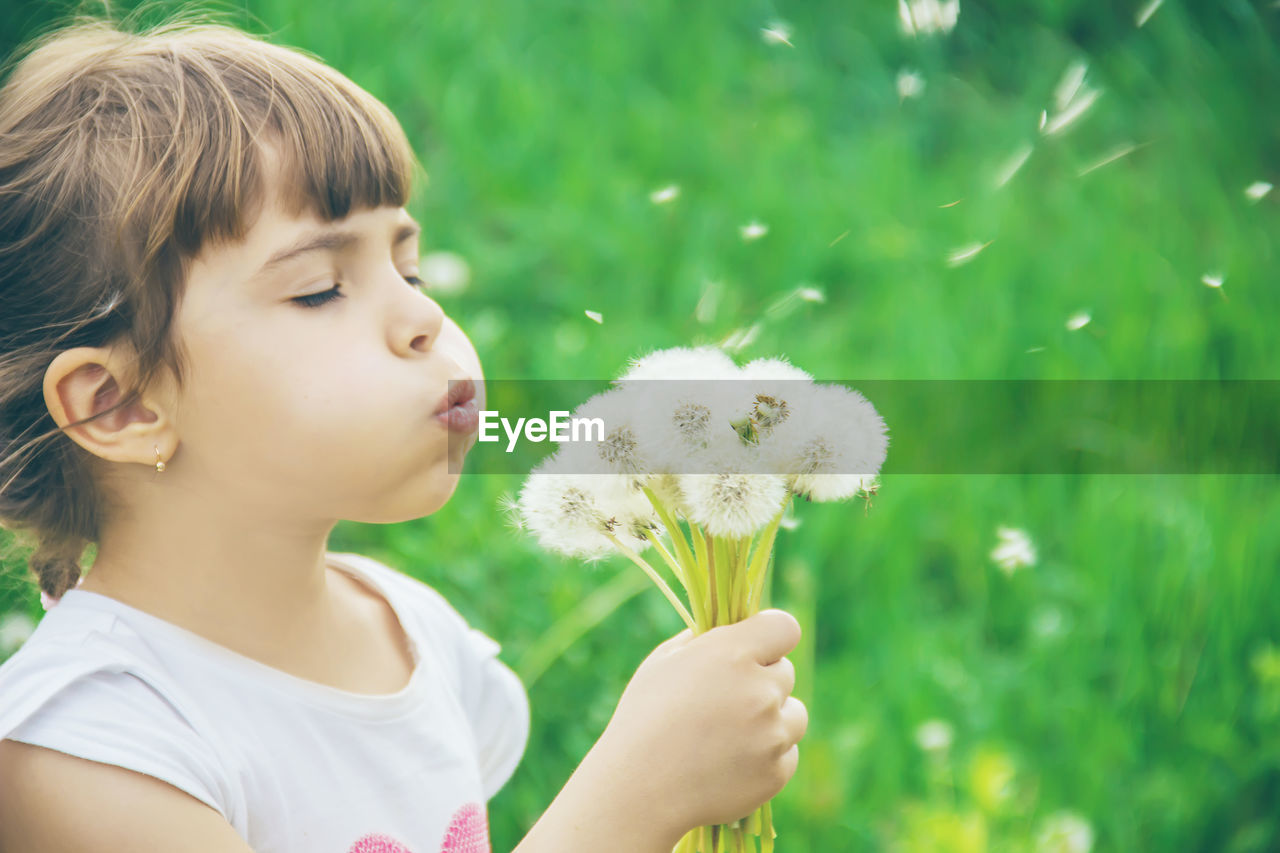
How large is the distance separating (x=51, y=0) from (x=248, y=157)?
711mm

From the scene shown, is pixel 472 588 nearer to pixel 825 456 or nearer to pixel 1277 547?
pixel 825 456

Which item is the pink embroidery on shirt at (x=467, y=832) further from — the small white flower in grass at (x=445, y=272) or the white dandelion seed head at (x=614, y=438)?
the small white flower in grass at (x=445, y=272)

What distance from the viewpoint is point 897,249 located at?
7.15ft

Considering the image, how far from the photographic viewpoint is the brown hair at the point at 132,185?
82cm

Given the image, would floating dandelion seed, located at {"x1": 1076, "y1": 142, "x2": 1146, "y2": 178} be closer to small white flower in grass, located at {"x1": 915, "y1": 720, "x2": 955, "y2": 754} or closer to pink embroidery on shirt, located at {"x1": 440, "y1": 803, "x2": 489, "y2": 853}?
small white flower in grass, located at {"x1": 915, "y1": 720, "x2": 955, "y2": 754}

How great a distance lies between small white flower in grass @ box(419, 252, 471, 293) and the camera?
81.0 inches

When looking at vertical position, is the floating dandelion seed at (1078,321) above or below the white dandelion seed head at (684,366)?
below

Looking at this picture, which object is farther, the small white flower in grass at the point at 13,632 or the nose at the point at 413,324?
the small white flower in grass at the point at 13,632

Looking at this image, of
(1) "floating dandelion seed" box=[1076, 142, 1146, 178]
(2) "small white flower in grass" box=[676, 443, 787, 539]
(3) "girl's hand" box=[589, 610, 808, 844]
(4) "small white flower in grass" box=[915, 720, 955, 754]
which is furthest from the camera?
(1) "floating dandelion seed" box=[1076, 142, 1146, 178]

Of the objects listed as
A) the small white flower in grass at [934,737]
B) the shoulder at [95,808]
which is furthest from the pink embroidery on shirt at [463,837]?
the small white flower in grass at [934,737]

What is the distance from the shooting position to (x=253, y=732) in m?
0.89

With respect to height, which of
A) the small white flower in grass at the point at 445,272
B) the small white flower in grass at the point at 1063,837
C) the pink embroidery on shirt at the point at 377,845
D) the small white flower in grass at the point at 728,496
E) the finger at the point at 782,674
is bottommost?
the small white flower in grass at the point at 1063,837

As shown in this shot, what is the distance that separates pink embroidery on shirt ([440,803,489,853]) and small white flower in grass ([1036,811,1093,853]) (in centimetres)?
68

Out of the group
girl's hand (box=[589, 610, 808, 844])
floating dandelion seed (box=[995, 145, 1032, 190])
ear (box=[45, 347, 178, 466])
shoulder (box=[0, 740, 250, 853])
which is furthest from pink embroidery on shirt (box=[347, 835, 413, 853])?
A: floating dandelion seed (box=[995, 145, 1032, 190])
